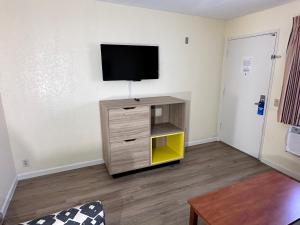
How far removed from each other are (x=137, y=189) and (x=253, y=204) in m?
1.35

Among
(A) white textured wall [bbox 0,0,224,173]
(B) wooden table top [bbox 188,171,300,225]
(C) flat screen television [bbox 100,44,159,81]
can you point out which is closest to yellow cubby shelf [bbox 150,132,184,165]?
(A) white textured wall [bbox 0,0,224,173]

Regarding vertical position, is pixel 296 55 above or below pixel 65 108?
above

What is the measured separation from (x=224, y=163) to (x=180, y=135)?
0.87m

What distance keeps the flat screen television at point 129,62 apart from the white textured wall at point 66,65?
7.5 inches

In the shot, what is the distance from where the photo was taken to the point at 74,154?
9.10 feet

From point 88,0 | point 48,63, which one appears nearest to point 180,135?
point 48,63

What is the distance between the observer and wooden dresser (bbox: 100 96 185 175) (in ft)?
7.89

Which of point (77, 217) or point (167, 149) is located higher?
point (77, 217)

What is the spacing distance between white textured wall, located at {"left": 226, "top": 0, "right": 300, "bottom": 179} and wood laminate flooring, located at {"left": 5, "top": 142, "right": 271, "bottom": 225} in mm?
275

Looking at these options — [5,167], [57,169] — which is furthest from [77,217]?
[57,169]

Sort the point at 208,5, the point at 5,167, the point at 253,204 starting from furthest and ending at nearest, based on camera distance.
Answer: the point at 208,5 → the point at 5,167 → the point at 253,204

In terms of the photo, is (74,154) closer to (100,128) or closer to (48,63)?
(100,128)

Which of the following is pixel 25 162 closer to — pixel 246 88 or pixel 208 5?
pixel 208 5

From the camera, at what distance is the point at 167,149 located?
3135 millimetres
